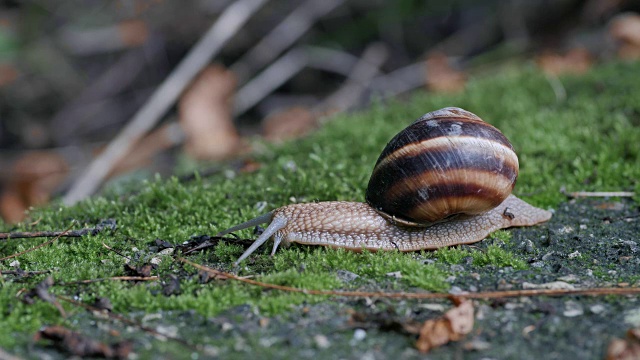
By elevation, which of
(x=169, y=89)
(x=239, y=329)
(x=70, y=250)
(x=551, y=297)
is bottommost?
(x=551, y=297)

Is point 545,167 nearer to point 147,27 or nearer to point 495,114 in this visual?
point 495,114

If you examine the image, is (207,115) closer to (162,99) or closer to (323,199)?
(162,99)

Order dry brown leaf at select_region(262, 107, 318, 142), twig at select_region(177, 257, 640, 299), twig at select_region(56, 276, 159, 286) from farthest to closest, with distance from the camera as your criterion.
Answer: dry brown leaf at select_region(262, 107, 318, 142), twig at select_region(56, 276, 159, 286), twig at select_region(177, 257, 640, 299)

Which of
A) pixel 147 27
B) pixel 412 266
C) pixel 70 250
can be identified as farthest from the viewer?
pixel 147 27

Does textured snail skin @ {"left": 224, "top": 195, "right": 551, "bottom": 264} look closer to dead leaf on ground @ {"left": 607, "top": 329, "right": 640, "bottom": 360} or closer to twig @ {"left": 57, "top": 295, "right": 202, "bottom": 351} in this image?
twig @ {"left": 57, "top": 295, "right": 202, "bottom": 351}

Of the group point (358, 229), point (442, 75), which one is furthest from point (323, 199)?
point (442, 75)

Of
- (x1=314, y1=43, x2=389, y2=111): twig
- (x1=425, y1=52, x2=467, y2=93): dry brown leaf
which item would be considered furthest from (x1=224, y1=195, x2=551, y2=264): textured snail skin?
(x1=314, y1=43, x2=389, y2=111): twig

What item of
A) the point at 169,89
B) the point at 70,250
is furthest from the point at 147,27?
the point at 70,250
